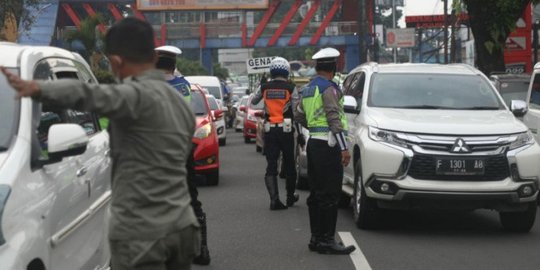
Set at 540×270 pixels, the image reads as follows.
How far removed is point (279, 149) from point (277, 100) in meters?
0.62

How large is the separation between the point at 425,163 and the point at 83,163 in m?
4.31

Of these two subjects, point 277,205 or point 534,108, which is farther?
point 534,108

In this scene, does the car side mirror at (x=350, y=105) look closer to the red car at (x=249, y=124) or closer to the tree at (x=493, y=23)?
the tree at (x=493, y=23)

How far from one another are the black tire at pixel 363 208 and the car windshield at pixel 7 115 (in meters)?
4.98

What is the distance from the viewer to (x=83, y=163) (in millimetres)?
5656

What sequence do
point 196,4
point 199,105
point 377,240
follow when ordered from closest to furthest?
point 377,240, point 199,105, point 196,4

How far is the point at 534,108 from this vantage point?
12.2 meters

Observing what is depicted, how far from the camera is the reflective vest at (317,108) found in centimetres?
842

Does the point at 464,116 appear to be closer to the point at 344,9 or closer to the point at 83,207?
the point at 83,207

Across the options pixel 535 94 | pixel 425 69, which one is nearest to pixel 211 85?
pixel 535 94

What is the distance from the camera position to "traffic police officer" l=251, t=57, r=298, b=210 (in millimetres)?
11188

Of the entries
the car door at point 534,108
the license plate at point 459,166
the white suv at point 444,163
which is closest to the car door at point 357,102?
the white suv at point 444,163

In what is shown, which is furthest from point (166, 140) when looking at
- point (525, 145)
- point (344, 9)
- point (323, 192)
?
point (344, 9)

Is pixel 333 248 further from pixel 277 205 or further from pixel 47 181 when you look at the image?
pixel 47 181
